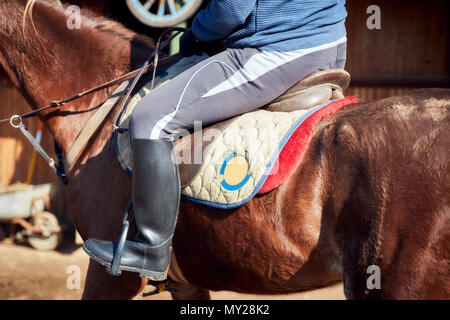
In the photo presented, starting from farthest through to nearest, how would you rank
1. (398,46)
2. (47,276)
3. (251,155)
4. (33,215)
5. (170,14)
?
(398,46) → (33,215) → (47,276) → (170,14) → (251,155)

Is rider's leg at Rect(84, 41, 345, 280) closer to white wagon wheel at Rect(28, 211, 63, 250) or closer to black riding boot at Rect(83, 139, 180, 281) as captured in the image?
black riding boot at Rect(83, 139, 180, 281)

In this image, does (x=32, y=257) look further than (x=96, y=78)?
Yes

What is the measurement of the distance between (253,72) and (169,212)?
739mm

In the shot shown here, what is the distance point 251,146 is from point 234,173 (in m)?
0.14

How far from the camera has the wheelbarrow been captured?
5.94 metres

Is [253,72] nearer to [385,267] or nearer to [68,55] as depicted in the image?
[385,267]

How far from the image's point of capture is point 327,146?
198 centimetres

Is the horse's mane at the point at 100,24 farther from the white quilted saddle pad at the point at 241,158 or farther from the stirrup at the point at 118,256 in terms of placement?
the stirrup at the point at 118,256

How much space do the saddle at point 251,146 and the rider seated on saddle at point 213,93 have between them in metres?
0.06

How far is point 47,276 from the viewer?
527 cm

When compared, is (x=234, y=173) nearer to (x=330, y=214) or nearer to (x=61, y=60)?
(x=330, y=214)

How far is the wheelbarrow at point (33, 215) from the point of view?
5.94 m

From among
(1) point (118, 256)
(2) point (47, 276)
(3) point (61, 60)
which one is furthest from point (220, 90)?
(2) point (47, 276)
